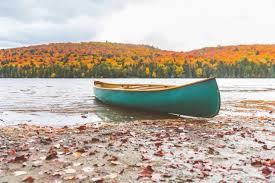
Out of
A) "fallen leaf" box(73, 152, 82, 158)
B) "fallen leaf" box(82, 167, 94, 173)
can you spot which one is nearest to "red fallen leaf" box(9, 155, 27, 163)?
"fallen leaf" box(73, 152, 82, 158)

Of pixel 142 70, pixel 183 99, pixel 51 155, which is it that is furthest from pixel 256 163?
pixel 142 70

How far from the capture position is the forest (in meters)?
131

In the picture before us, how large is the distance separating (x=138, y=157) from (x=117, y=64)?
13019 cm

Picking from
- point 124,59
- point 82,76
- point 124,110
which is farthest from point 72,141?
point 124,59

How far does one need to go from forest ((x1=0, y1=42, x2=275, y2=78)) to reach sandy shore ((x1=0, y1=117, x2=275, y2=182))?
119m

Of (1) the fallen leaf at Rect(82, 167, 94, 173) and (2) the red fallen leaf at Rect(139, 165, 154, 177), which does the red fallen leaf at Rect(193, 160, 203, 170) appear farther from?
(1) the fallen leaf at Rect(82, 167, 94, 173)

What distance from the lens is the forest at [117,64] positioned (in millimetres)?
130750

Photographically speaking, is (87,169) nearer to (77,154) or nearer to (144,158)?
(77,154)

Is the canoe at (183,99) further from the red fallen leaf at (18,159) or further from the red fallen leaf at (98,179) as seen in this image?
the red fallen leaf at (98,179)

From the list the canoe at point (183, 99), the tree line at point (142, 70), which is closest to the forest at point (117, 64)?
the tree line at point (142, 70)

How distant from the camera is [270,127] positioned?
1216 centimetres

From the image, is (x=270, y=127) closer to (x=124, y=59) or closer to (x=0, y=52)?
(x=124, y=59)

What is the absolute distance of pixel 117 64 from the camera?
447 feet

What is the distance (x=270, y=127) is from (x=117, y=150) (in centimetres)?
713
